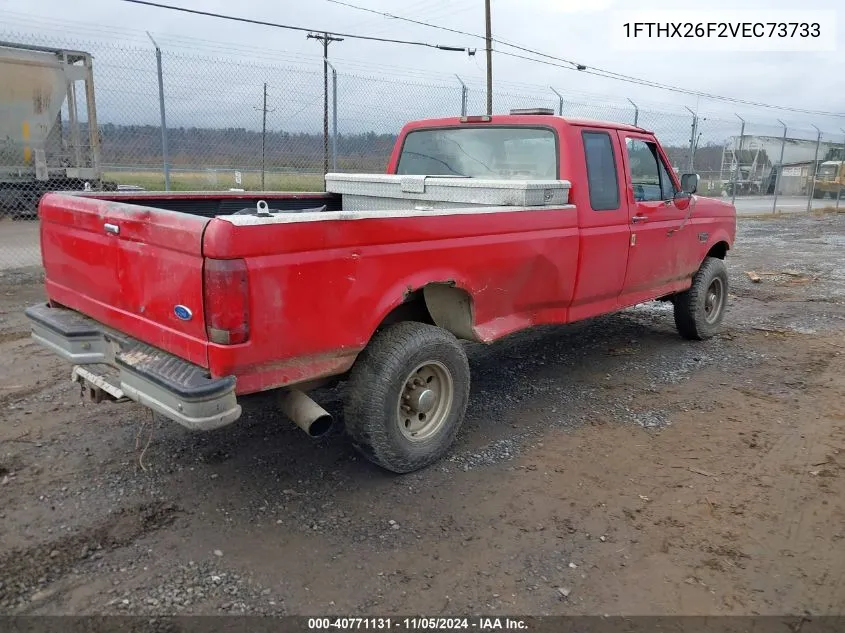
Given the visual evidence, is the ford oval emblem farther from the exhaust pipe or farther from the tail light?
the exhaust pipe

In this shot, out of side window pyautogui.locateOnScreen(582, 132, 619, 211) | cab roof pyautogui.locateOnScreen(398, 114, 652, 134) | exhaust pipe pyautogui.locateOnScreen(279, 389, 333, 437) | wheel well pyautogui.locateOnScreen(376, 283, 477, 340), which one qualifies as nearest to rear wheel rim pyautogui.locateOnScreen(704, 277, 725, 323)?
cab roof pyautogui.locateOnScreen(398, 114, 652, 134)

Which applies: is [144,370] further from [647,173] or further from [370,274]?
[647,173]

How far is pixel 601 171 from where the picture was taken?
501 cm

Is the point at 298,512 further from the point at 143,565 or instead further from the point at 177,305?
the point at 177,305

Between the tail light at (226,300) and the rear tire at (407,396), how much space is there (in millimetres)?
825

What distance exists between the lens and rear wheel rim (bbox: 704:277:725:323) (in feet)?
22.1

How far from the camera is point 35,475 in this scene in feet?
11.9

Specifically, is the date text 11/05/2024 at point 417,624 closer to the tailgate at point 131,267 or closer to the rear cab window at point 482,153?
the tailgate at point 131,267

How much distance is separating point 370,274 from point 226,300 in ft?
2.51

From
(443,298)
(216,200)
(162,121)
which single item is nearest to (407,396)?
(443,298)

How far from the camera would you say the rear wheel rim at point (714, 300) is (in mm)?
6731

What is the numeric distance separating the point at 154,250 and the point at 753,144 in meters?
28.2

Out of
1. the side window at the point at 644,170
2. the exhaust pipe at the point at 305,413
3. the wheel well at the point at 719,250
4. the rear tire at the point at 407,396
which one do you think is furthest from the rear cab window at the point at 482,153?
the wheel well at the point at 719,250

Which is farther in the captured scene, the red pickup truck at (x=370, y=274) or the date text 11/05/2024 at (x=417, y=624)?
the red pickup truck at (x=370, y=274)
